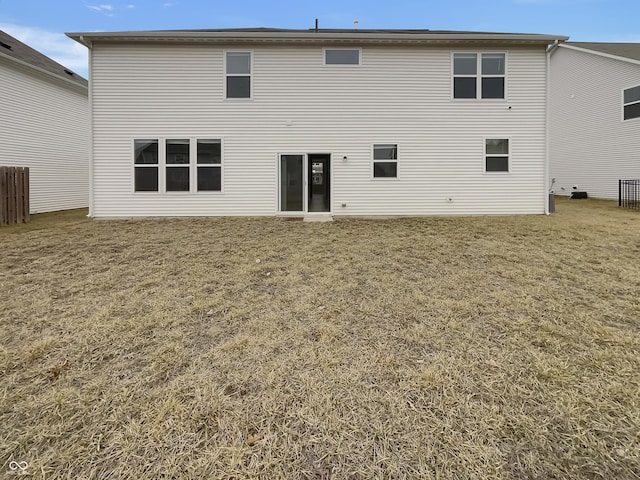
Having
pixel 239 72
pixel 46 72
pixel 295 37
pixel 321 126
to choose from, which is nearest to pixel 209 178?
pixel 239 72

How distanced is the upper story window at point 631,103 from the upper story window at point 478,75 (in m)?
7.95

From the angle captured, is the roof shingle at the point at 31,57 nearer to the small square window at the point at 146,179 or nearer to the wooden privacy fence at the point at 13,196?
the wooden privacy fence at the point at 13,196

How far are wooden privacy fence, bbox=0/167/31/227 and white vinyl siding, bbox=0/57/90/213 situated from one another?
6.64ft

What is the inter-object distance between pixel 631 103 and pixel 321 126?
13.7 meters

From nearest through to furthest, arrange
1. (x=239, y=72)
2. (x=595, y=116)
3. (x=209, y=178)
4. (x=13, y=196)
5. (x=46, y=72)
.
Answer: (x=13, y=196) → (x=239, y=72) → (x=209, y=178) → (x=46, y=72) → (x=595, y=116)

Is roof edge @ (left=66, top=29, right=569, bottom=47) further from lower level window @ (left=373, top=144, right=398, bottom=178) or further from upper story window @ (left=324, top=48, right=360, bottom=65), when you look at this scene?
lower level window @ (left=373, top=144, right=398, bottom=178)

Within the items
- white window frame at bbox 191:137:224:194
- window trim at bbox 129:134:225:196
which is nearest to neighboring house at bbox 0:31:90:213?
window trim at bbox 129:134:225:196

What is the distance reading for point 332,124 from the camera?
37.8 feet

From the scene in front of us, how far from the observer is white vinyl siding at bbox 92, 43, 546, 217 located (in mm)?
11242

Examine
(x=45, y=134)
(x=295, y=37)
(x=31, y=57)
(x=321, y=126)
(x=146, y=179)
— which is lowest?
(x=146, y=179)

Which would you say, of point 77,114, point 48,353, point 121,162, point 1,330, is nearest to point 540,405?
point 48,353

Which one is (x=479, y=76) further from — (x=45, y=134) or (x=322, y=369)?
(x=45, y=134)

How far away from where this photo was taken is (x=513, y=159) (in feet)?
38.4

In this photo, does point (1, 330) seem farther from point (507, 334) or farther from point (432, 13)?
point (432, 13)
